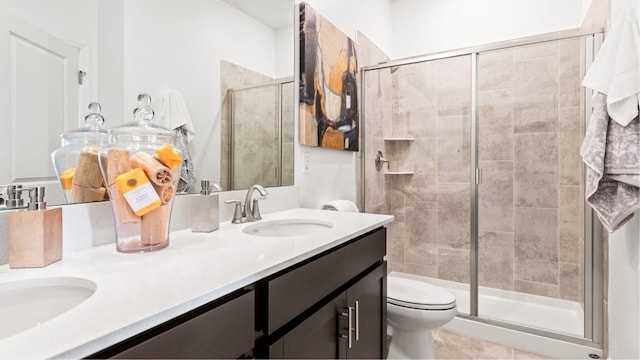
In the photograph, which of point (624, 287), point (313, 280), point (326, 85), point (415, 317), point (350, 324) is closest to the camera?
point (313, 280)

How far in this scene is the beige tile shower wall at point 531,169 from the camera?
224 centimetres

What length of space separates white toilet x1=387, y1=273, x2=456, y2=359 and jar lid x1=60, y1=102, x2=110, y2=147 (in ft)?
4.60

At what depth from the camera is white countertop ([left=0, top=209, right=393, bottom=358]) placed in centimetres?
42

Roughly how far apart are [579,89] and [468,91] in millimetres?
670

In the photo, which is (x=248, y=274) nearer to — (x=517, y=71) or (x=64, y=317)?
(x=64, y=317)

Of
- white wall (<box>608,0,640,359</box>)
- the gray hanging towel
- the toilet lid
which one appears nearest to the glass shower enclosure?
white wall (<box>608,0,640,359</box>)

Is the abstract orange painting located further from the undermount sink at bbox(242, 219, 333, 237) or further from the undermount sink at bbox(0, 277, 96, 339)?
the undermount sink at bbox(0, 277, 96, 339)

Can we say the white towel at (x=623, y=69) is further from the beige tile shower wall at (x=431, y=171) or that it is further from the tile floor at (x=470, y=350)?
the tile floor at (x=470, y=350)

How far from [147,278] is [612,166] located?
166 centimetres

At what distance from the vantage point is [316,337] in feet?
3.00

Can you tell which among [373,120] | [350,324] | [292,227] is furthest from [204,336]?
[373,120]

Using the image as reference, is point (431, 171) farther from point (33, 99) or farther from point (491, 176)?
point (33, 99)

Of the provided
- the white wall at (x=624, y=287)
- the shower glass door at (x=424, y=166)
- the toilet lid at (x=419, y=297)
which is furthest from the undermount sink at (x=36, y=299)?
the shower glass door at (x=424, y=166)

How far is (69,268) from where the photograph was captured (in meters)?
0.70
